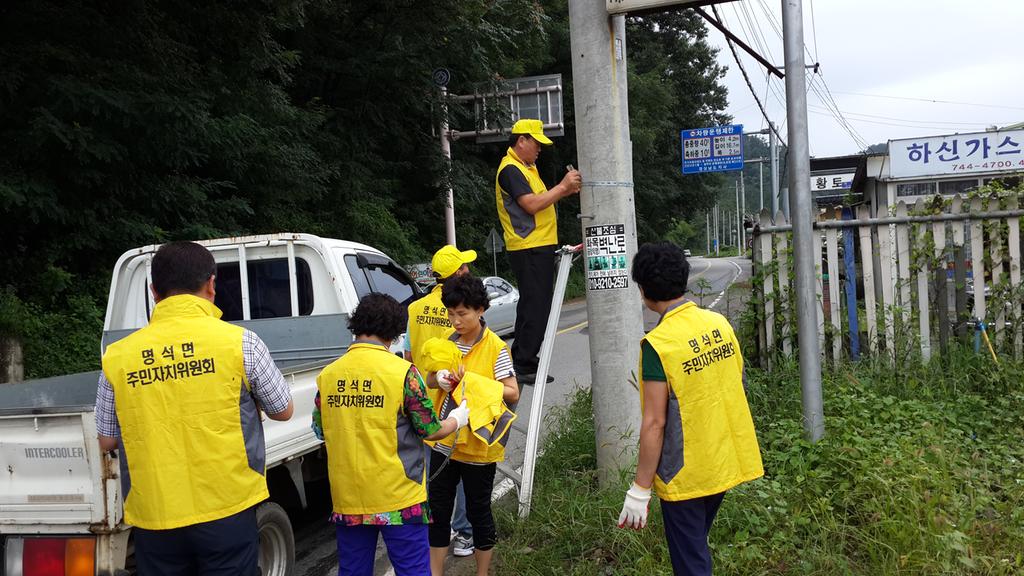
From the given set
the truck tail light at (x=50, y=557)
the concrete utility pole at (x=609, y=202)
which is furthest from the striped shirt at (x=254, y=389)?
the concrete utility pole at (x=609, y=202)

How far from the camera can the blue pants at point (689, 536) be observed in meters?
2.82

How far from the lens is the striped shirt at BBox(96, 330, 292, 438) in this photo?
106 inches

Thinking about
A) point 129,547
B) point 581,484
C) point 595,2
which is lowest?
point 581,484

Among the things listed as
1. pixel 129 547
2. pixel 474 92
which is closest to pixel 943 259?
pixel 129 547

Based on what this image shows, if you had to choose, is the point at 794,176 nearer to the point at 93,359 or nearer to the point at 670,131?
the point at 93,359

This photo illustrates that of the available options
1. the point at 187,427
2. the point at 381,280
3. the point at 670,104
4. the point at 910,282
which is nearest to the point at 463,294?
the point at 187,427

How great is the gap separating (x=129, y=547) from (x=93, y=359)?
8376 mm

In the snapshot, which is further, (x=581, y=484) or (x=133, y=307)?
(x=133, y=307)

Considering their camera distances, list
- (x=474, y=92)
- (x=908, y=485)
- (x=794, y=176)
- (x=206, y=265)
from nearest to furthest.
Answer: (x=206, y=265), (x=908, y=485), (x=794, y=176), (x=474, y=92)

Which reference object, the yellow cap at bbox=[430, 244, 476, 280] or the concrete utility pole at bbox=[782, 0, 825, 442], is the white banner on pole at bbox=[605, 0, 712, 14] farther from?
the yellow cap at bbox=[430, 244, 476, 280]

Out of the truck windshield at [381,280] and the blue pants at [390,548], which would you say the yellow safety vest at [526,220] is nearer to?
the truck windshield at [381,280]

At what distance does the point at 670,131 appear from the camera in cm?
3834

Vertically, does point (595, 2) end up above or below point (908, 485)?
above

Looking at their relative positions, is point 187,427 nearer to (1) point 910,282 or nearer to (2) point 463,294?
(2) point 463,294
